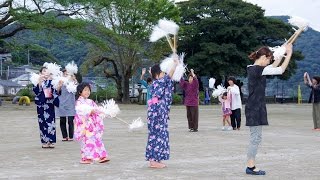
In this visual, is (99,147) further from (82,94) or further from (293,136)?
(293,136)

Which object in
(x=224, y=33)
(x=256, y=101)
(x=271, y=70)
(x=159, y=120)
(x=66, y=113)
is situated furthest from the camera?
(x=224, y=33)

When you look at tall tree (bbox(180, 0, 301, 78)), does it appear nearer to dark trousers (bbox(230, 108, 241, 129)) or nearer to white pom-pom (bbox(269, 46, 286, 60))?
dark trousers (bbox(230, 108, 241, 129))

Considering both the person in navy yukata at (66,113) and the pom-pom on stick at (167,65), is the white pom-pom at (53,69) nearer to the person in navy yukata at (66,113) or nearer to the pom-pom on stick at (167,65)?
the person in navy yukata at (66,113)

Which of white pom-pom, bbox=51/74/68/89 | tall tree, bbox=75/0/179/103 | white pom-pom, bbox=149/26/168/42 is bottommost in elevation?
white pom-pom, bbox=51/74/68/89

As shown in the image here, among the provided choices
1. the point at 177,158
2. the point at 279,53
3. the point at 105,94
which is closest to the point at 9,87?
the point at 105,94

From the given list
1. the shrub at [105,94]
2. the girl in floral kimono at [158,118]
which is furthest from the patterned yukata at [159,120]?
the shrub at [105,94]

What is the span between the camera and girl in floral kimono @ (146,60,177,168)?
9047 millimetres

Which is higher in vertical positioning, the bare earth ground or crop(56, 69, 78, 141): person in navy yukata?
crop(56, 69, 78, 141): person in navy yukata

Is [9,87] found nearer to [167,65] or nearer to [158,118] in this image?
[158,118]

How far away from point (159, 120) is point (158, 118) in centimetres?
4

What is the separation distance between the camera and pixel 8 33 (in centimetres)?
3856

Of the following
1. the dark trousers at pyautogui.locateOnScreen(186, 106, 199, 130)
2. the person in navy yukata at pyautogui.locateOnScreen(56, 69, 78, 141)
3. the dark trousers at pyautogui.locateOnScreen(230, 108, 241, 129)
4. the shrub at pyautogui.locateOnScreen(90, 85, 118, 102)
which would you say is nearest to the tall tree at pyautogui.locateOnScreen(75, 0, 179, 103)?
the shrub at pyautogui.locateOnScreen(90, 85, 118, 102)

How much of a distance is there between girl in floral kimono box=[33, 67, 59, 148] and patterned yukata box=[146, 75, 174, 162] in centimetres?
375

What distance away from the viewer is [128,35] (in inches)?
1849
